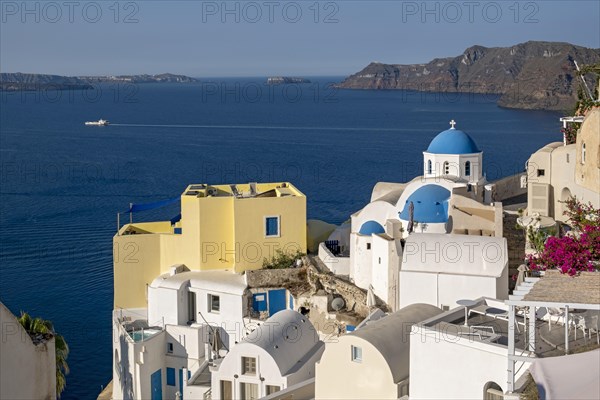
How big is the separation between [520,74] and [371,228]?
13450 cm

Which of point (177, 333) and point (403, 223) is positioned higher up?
point (403, 223)

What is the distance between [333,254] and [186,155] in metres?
47.9

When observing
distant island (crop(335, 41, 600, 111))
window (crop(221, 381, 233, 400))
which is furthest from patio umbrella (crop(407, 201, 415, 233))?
distant island (crop(335, 41, 600, 111))

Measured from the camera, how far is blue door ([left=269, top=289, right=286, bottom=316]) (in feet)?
80.2

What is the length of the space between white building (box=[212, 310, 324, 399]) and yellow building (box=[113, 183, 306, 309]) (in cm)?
469

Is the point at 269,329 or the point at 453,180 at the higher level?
the point at 453,180

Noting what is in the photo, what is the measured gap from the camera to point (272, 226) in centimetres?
2541

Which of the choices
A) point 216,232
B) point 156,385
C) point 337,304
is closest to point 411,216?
point 337,304

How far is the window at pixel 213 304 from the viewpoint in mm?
24344

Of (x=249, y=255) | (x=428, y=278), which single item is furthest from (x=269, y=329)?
(x=249, y=255)

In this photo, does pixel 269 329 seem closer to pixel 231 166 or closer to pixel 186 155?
pixel 231 166

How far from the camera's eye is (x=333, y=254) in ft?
82.8

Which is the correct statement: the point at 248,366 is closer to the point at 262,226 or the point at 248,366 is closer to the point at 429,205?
the point at 262,226

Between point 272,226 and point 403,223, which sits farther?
point 272,226
